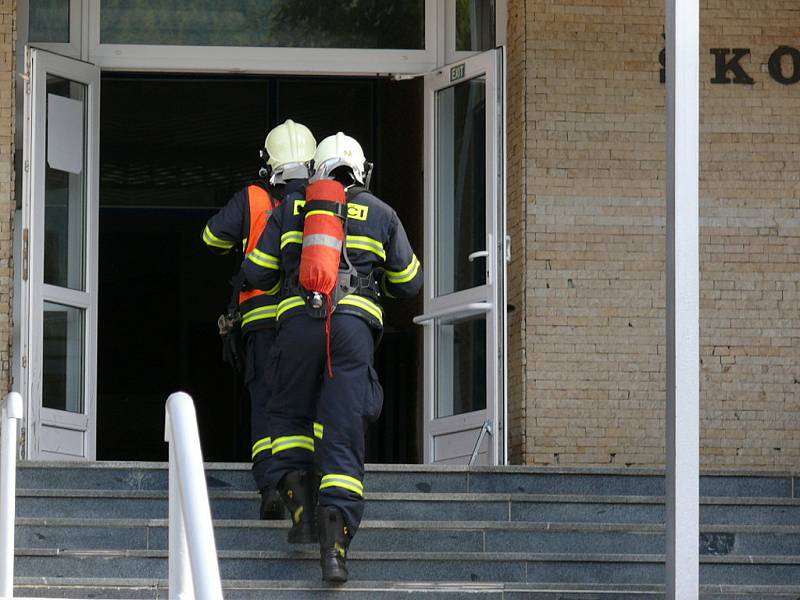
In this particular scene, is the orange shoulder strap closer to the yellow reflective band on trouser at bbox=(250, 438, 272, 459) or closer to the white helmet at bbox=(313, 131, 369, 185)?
the white helmet at bbox=(313, 131, 369, 185)

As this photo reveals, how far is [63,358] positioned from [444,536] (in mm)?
3442

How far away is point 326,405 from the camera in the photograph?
7184 millimetres

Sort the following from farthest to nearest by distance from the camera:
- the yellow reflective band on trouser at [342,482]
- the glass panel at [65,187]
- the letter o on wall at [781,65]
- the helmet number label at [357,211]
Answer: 1. the letter o on wall at [781,65]
2. the glass panel at [65,187]
3. the helmet number label at [357,211]
4. the yellow reflective band on trouser at [342,482]

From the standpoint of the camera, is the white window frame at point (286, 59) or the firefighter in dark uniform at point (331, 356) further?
the white window frame at point (286, 59)

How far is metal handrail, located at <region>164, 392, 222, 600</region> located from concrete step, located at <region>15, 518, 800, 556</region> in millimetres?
2621

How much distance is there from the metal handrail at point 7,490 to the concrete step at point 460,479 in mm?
1740

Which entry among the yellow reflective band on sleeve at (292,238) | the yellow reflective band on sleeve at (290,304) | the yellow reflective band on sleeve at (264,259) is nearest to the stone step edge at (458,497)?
the yellow reflective band on sleeve at (290,304)

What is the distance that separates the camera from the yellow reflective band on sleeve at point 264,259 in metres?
7.52

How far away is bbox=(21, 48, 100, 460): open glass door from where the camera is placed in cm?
999

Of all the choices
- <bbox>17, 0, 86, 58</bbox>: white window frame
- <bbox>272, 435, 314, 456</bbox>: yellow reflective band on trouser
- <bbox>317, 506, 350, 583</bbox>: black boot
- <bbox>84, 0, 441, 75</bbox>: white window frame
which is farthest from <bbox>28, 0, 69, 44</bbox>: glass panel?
<bbox>317, 506, 350, 583</bbox>: black boot

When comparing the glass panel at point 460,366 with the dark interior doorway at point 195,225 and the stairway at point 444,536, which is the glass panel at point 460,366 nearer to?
the stairway at point 444,536

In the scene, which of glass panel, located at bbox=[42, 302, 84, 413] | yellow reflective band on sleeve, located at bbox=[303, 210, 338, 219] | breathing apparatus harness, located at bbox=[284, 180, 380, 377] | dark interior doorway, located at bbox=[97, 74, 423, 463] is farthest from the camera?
dark interior doorway, located at bbox=[97, 74, 423, 463]

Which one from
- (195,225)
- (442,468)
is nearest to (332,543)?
(442,468)

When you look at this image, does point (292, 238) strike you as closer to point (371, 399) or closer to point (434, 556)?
point (371, 399)
